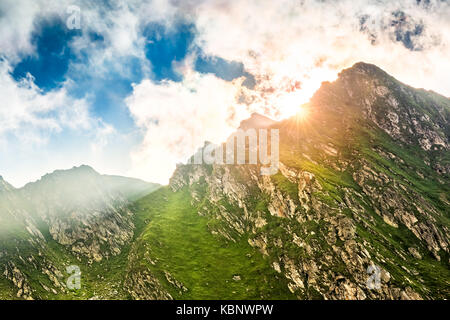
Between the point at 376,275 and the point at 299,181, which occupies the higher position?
the point at 299,181

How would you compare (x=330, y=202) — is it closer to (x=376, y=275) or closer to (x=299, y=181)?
(x=299, y=181)

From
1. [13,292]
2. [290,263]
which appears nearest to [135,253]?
[13,292]

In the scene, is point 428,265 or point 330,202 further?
point 330,202

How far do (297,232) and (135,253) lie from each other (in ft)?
355

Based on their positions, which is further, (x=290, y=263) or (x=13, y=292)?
(x=290, y=263)

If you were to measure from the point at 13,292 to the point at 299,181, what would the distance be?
18275 centimetres

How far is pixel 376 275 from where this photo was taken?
418 ft
